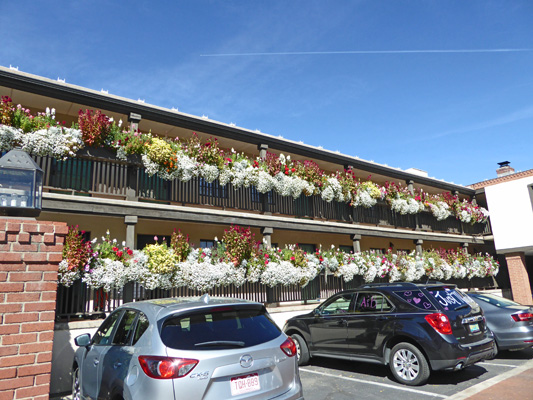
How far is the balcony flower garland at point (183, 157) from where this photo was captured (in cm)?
910

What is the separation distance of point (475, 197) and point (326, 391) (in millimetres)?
22342

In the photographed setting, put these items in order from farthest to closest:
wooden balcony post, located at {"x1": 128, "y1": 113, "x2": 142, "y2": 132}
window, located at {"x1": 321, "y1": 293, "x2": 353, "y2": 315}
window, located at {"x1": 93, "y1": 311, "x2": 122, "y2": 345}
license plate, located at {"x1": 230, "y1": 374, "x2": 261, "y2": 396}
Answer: wooden balcony post, located at {"x1": 128, "y1": 113, "x2": 142, "y2": 132}
window, located at {"x1": 321, "y1": 293, "x2": 353, "y2": 315}
window, located at {"x1": 93, "y1": 311, "x2": 122, "y2": 345}
license plate, located at {"x1": 230, "y1": 374, "x2": 261, "y2": 396}

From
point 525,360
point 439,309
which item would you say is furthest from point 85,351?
point 525,360

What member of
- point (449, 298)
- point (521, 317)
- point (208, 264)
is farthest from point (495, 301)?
point (208, 264)

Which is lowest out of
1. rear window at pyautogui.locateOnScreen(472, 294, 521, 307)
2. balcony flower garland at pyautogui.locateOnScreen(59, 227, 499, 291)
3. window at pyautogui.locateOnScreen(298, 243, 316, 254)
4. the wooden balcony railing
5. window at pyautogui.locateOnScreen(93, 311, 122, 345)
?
rear window at pyautogui.locateOnScreen(472, 294, 521, 307)

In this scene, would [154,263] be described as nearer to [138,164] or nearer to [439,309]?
[138,164]

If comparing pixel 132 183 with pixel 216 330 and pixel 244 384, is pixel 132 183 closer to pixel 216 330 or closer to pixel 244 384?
pixel 216 330

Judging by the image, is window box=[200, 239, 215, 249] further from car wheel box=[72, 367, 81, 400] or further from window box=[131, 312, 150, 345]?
window box=[131, 312, 150, 345]

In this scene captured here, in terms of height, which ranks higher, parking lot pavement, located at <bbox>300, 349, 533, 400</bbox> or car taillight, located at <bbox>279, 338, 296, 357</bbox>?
car taillight, located at <bbox>279, 338, 296, 357</bbox>

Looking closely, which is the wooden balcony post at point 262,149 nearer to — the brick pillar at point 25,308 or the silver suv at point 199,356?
the silver suv at point 199,356

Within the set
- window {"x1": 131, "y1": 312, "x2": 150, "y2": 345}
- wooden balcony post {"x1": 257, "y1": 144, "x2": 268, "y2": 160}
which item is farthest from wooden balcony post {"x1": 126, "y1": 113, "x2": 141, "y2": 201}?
window {"x1": 131, "y1": 312, "x2": 150, "y2": 345}

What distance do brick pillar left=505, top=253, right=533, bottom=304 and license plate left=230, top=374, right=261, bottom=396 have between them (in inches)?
878

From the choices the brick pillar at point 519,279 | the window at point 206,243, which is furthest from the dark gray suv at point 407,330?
the brick pillar at point 519,279

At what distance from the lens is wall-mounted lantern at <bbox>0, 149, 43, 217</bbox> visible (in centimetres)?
325
